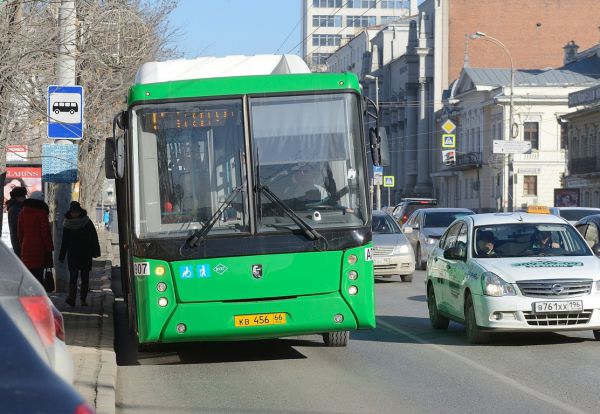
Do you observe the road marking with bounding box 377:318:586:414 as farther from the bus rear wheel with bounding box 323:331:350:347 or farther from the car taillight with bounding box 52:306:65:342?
the car taillight with bounding box 52:306:65:342

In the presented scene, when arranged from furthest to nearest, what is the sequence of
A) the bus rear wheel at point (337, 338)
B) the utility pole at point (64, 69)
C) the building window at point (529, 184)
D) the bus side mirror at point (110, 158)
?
the building window at point (529, 184) < the utility pole at point (64, 69) < the bus rear wheel at point (337, 338) < the bus side mirror at point (110, 158)

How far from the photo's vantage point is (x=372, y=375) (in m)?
11.8

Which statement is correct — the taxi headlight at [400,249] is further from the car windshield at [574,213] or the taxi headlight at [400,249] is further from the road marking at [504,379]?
the road marking at [504,379]

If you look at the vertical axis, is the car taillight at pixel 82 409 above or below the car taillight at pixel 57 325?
below

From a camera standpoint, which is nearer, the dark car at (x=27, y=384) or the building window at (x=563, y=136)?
the dark car at (x=27, y=384)

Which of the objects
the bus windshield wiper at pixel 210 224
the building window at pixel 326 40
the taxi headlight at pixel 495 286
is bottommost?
the taxi headlight at pixel 495 286

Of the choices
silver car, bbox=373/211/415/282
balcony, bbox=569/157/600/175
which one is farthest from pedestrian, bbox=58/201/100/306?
balcony, bbox=569/157/600/175

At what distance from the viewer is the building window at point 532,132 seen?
290 ft

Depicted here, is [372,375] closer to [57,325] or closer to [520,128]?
[57,325]

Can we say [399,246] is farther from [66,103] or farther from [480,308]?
[480,308]

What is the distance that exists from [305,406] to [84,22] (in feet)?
42.7

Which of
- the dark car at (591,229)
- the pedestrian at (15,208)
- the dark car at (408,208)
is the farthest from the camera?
the dark car at (408,208)

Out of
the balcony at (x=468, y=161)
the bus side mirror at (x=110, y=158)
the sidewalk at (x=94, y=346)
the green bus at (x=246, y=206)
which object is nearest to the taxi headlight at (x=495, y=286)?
the green bus at (x=246, y=206)

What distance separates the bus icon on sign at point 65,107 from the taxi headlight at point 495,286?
23.5 ft
